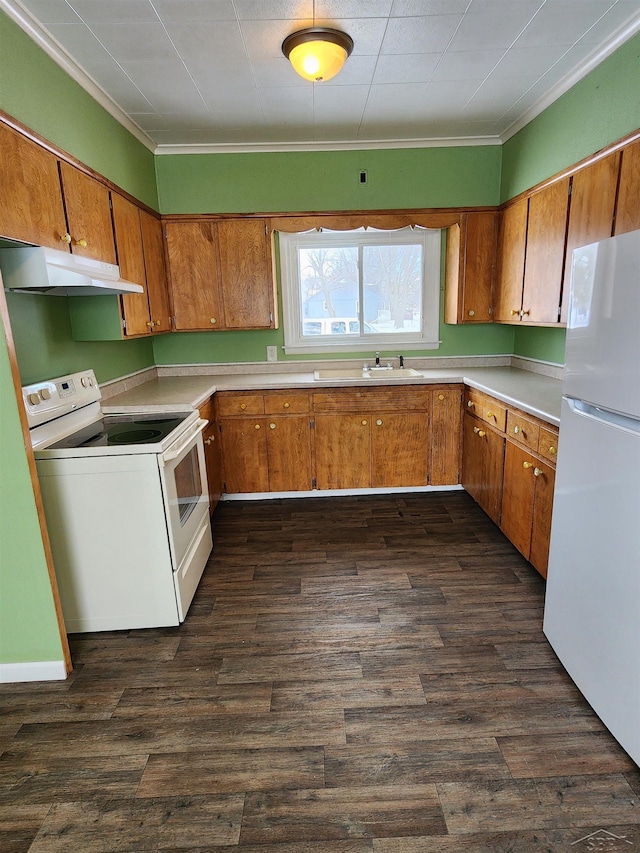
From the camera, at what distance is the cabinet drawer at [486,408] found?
9.46 feet

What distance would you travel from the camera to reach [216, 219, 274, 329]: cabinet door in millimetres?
3650

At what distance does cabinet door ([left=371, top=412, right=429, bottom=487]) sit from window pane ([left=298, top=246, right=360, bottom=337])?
941mm

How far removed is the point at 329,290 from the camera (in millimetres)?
3959

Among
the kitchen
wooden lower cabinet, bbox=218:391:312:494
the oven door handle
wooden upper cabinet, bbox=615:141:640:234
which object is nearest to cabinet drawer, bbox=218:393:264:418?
wooden lower cabinet, bbox=218:391:312:494

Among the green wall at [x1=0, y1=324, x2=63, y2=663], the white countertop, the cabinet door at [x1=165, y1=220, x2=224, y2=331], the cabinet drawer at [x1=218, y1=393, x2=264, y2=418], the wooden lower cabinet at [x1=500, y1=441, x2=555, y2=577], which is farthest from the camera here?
the cabinet door at [x1=165, y1=220, x2=224, y2=331]

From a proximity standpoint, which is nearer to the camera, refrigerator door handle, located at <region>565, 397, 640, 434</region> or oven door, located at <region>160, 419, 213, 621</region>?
refrigerator door handle, located at <region>565, 397, 640, 434</region>

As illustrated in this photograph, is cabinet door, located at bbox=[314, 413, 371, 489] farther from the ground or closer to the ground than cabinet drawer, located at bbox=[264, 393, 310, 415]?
closer to the ground

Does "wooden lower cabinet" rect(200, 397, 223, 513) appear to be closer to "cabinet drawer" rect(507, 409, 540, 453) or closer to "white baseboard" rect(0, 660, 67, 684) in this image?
"white baseboard" rect(0, 660, 67, 684)

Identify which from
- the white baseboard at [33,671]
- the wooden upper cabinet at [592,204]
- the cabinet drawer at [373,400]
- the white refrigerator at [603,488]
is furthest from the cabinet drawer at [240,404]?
the white refrigerator at [603,488]

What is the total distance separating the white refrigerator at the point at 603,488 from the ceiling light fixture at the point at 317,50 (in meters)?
1.52

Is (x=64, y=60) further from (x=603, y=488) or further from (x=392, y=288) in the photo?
(x=603, y=488)

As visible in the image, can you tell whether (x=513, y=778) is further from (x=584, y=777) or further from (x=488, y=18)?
(x=488, y=18)

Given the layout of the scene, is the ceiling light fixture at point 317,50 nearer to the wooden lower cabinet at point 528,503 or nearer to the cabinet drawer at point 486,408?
the cabinet drawer at point 486,408

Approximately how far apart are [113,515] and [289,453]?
1.69m
